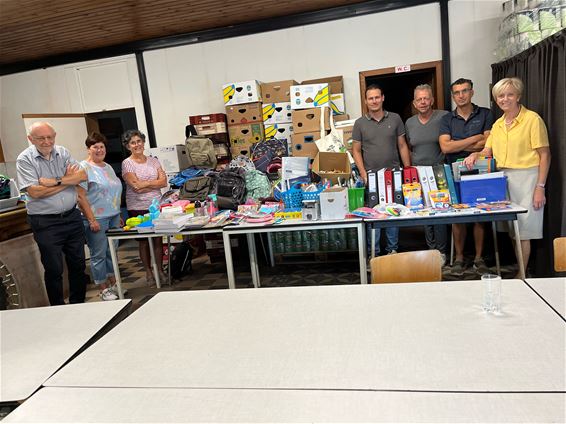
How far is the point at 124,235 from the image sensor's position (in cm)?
356

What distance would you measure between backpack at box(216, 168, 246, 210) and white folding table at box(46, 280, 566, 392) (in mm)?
2290

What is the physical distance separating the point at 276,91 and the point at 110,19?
7.05 ft

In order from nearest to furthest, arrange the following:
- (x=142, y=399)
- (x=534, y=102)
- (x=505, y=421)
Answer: (x=505, y=421) → (x=142, y=399) → (x=534, y=102)

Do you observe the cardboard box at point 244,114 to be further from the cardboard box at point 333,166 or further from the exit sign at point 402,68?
the exit sign at point 402,68

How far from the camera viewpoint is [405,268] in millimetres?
2021

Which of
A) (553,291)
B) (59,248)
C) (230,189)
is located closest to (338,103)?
(230,189)

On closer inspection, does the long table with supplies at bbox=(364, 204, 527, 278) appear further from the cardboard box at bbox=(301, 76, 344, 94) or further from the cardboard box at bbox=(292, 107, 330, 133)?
the cardboard box at bbox=(301, 76, 344, 94)

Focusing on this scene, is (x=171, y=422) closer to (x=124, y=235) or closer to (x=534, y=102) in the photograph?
(x=124, y=235)

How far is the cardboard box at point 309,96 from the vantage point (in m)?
4.68

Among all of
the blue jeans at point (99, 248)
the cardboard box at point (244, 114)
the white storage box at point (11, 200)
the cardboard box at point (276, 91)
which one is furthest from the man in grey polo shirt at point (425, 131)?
the white storage box at point (11, 200)

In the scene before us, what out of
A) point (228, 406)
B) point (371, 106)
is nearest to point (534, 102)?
point (371, 106)

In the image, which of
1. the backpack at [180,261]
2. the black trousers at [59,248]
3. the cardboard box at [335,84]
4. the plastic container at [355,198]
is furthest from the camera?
the cardboard box at [335,84]

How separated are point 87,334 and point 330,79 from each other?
14.6 ft

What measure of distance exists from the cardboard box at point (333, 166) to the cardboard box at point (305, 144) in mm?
870
